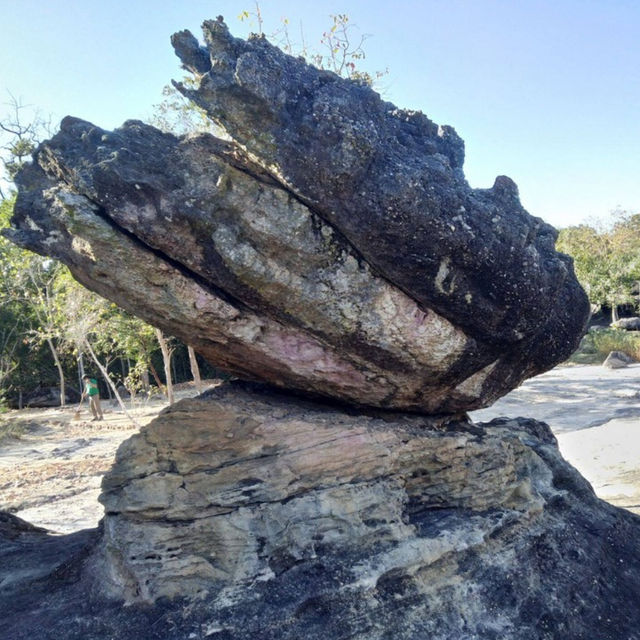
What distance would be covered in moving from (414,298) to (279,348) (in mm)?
1153

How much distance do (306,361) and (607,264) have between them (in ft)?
109

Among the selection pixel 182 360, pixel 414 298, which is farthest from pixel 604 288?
pixel 414 298

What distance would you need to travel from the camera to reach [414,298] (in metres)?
4.32

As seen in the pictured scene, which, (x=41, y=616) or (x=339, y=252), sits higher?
(x=339, y=252)

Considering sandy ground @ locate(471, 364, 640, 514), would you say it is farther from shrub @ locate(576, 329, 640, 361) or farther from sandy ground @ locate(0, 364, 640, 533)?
shrub @ locate(576, 329, 640, 361)

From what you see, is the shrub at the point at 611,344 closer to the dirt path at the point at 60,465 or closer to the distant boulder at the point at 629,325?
the distant boulder at the point at 629,325

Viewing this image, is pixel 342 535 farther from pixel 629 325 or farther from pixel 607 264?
pixel 607 264

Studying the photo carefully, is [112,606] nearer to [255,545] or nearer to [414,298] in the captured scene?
[255,545]

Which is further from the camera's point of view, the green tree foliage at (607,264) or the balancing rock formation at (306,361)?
the green tree foliage at (607,264)

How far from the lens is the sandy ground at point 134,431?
9133mm

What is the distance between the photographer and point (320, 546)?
4102mm

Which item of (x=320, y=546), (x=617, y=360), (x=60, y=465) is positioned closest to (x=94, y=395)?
(x=60, y=465)

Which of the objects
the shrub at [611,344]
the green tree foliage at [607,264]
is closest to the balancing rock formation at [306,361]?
the shrub at [611,344]

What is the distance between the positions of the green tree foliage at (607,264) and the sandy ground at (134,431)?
1048cm
